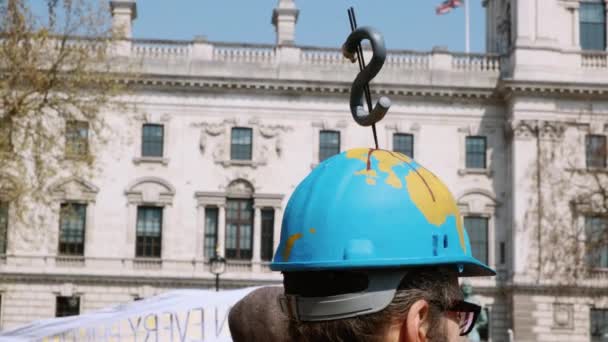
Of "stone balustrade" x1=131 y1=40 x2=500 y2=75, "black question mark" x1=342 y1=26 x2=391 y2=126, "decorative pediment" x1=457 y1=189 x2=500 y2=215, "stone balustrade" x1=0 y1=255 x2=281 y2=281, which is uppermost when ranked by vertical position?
"stone balustrade" x1=131 y1=40 x2=500 y2=75

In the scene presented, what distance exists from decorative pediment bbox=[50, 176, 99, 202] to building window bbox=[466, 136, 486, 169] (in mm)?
13241

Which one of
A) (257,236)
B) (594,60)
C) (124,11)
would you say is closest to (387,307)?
(257,236)

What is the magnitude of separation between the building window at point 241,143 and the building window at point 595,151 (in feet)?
38.8

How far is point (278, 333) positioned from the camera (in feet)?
11.5

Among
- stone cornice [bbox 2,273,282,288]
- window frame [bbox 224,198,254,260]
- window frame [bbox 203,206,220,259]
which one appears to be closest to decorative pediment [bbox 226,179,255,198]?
window frame [bbox 224,198,254,260]

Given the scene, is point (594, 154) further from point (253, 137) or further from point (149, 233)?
point (149, 233)

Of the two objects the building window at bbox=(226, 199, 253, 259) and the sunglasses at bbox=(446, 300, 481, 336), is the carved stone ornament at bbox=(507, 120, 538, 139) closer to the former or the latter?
the building window at bbox=(226, 199, 253, 259)

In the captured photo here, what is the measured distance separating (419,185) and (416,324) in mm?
221

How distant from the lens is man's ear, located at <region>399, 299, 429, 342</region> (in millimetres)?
1675

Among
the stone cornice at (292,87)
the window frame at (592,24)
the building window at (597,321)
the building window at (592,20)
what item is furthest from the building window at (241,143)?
the building window at (597,321)

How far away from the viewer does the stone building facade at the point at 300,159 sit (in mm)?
38188

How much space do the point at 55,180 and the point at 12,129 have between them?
14.2m

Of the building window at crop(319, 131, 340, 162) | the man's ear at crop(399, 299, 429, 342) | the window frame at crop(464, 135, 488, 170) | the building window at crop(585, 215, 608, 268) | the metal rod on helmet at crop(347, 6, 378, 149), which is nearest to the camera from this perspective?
the man's ear at crop(399, 299, 429, 342)

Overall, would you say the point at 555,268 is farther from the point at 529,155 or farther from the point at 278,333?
the point at 278,333
